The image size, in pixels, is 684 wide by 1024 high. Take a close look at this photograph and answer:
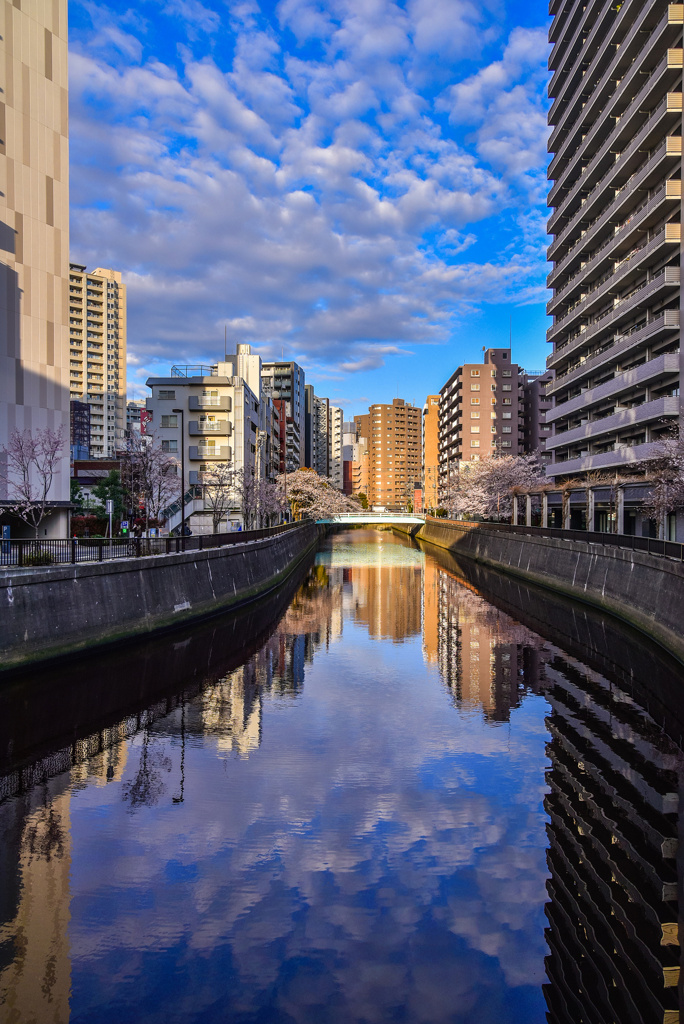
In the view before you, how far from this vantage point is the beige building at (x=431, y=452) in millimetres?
163500

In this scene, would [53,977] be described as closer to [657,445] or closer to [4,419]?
[4,419]

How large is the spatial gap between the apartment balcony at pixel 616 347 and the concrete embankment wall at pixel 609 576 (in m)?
16.3

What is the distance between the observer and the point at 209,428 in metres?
69.6

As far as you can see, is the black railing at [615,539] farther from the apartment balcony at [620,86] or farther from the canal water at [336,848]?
the apartment balcony at [620,86]

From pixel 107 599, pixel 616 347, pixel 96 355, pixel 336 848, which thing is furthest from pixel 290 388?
pixel 336 848

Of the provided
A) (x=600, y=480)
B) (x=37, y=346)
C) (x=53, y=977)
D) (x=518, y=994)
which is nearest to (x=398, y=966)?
(x=518, y=994)

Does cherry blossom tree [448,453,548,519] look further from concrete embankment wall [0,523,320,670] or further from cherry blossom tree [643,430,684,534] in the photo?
concrete embankment wall [0,523,320,670]

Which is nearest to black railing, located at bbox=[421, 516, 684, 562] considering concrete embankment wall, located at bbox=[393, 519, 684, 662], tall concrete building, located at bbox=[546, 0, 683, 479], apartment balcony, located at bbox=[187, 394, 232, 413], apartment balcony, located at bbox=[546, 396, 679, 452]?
concrete embankment wall, located at bbox=[393, 519, 684, 662]

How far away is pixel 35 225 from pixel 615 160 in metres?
46.3

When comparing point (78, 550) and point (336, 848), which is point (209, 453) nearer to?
point (78, 550)

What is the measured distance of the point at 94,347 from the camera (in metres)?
144

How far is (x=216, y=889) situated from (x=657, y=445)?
38.9 metres

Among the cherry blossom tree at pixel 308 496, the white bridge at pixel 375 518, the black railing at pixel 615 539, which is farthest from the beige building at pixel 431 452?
the black railing at pixel 615 539

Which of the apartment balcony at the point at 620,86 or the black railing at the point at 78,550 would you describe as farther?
the apartment balcony at the point at 620,86
